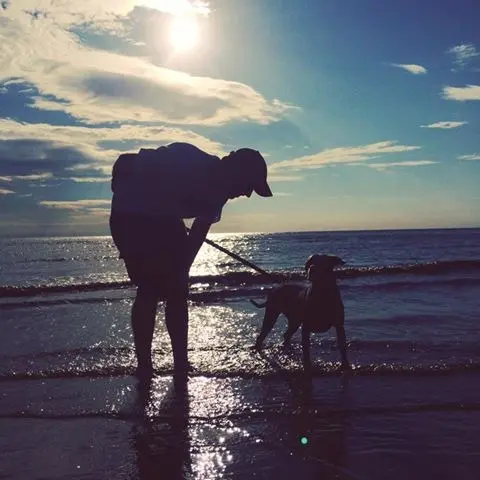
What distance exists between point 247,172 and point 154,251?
3.43ft

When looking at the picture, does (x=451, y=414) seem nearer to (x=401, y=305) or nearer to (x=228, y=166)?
(x=228, y=166)

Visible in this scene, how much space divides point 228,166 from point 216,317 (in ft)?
19.0

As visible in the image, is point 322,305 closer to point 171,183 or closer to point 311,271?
point 311,271

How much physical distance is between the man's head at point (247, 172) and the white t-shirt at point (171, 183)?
11 cm

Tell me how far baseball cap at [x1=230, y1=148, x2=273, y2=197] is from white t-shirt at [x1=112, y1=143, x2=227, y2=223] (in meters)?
0.21

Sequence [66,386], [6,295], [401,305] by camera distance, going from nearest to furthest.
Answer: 1. [66,386]
2. [401,305]
3. [6,295]

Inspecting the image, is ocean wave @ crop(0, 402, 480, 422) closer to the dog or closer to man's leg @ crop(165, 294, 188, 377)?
man's leg @ crop(165, 294, 188, 377)

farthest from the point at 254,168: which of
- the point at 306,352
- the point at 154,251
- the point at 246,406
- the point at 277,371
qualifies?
the point at 277,371

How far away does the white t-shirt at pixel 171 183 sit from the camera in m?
4.41

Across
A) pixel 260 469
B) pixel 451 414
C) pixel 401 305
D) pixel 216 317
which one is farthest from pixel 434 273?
pixel 260 469

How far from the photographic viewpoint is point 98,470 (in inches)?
127

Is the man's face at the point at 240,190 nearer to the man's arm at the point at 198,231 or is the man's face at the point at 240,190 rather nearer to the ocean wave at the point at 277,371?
the man's arm at the point at 198,231

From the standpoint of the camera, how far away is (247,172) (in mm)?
4445

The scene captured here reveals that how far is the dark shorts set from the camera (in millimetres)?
4523
